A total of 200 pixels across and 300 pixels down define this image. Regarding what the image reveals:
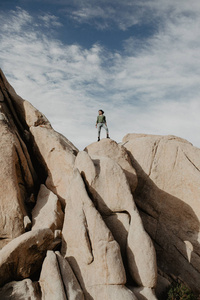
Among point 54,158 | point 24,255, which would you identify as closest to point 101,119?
point 54,158

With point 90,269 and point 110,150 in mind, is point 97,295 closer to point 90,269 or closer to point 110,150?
point 90,269

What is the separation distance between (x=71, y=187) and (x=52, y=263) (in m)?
4.08

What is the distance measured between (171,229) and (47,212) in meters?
8.19

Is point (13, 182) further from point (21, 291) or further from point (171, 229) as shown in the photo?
point (171, 229)

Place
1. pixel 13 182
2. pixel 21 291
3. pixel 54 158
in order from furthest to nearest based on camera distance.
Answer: pixel 54 158 < pixel 13 182 < pixel 21 291

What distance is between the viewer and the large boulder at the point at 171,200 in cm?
1712

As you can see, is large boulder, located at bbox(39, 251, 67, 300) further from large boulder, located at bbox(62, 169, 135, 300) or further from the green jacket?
the green jacket

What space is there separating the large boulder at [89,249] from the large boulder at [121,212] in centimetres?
97

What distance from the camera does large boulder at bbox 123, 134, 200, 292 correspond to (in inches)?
674

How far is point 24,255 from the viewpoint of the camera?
39.9 feet

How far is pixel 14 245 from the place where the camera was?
470 inches

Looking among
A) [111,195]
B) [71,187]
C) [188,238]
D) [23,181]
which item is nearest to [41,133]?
[23,181]

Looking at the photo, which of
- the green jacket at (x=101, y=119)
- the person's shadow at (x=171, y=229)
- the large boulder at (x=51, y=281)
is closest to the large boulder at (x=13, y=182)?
the large boulder at (x=51, y=281)

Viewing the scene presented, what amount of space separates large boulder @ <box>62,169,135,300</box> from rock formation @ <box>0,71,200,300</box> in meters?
0.04
